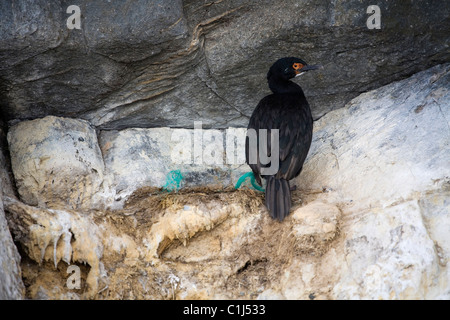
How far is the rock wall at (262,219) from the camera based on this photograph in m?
5.01

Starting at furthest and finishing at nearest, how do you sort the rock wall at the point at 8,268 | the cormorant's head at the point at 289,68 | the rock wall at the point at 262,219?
the cormorant's head at the point at 289,68 → the rock wall at the point at 262,219 → the rock wall at the point at 8,268

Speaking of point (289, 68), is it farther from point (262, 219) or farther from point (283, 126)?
point (262, 219)

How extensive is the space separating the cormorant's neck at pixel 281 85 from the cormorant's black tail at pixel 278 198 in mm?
1123

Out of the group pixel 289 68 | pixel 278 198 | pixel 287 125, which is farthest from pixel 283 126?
pixel 278 198

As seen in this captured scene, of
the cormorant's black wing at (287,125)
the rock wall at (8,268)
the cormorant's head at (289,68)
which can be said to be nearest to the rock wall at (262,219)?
the rock wall at (8,268)

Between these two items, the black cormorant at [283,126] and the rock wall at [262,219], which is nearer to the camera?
the rock wall at [262,219]

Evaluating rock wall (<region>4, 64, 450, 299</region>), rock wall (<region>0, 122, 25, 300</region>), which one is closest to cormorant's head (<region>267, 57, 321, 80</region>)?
rock wall (<region>4, 64, 450, 299</region>)

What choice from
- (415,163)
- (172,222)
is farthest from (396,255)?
(172,222)

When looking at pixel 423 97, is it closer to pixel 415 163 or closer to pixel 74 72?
pixel 415 163

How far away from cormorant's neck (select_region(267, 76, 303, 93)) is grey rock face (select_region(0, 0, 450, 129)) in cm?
21

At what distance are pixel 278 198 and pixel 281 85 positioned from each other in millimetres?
1407

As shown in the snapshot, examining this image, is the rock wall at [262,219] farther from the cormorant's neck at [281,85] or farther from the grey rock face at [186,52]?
the cormorant's neck at [281,85]

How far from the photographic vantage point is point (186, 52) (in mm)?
6324

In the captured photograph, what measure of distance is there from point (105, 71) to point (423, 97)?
3.30 m
